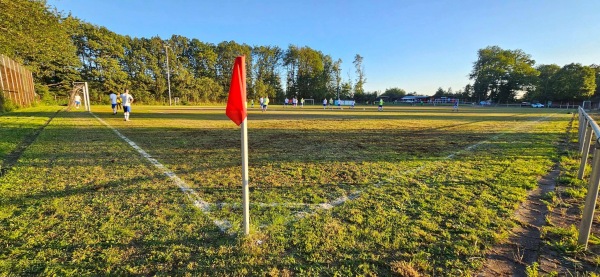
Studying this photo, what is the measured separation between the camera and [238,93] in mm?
2570

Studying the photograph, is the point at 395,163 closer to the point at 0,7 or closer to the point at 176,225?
the point at 176,225

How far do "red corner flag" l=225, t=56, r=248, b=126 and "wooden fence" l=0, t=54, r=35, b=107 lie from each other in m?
23.9

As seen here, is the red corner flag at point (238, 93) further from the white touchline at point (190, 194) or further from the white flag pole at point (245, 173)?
the white touchline at point (190, 194)

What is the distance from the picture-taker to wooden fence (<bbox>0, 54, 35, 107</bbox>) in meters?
17.8

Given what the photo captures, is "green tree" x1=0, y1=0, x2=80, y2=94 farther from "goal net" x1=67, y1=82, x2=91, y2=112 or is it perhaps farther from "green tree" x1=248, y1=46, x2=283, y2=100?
"green tree" x1=248, y1=46, x2=283, y2=100

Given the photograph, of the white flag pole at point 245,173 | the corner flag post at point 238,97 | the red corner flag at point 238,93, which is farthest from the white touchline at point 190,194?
the red corner flag at point 238,93

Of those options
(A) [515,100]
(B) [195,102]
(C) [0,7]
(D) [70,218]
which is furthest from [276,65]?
(D) [70,218]

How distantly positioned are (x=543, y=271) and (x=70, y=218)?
5.18 meters

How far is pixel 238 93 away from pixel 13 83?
2799cm

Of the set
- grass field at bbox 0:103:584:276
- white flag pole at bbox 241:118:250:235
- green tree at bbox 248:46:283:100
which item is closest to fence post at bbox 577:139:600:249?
grass field at bbox 0:103:584:276

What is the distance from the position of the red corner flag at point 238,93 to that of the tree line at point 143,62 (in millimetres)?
24336

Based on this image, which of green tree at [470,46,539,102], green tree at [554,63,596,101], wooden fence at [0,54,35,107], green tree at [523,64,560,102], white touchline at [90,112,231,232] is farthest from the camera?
green tree at [470,46,539,102]

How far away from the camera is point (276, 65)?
83688mm

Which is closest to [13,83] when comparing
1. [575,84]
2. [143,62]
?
[143,62]
